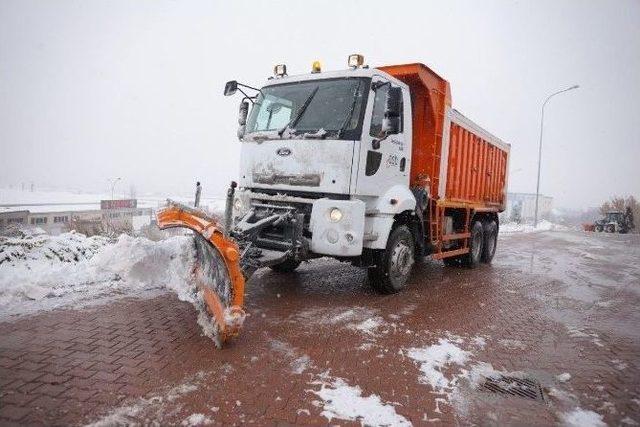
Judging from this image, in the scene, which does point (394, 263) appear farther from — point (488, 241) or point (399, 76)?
point (488, 241)

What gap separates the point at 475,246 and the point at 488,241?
969 millimetres

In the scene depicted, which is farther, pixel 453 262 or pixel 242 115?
pixel 453 262

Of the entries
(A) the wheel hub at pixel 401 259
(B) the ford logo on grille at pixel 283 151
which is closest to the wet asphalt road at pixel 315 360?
(A) the wheel hub at pixel 401 259

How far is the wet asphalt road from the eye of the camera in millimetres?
2729

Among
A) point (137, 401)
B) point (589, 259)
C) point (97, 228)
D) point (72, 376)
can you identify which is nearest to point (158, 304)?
point (72, 376)

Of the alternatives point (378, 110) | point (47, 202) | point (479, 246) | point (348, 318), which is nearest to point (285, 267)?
point (348, 318)

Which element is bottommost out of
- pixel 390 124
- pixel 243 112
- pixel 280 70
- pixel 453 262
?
pixel 453 262

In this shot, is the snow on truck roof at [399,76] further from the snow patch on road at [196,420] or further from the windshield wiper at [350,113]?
the snow patch on road at [196,420]

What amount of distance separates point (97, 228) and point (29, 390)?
9908 mm

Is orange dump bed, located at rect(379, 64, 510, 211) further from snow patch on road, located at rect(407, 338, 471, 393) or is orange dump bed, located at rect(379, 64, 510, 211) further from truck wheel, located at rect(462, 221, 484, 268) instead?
snow patch on road, located at rect(407, 338, 471, 393)

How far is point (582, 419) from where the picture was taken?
110 inches

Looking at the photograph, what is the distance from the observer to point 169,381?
3000mm

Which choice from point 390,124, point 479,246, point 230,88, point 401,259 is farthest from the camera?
point 479,246

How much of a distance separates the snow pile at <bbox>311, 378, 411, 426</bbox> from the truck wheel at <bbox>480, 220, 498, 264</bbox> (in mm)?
7458
